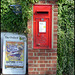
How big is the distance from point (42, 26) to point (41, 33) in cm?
17

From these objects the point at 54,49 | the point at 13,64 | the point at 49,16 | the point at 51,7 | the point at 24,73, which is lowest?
the point at 24,73

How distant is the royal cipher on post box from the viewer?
3.16m

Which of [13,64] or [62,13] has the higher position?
[62,13]

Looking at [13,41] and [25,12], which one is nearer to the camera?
[25,12]

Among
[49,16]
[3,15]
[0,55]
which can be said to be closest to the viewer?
[49,16]

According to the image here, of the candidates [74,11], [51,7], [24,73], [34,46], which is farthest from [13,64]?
[74,11]

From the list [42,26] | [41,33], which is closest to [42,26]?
[42,26]

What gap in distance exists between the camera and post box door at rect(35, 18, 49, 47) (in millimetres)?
3178

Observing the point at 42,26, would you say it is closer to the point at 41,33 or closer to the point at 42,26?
the point at 42,26

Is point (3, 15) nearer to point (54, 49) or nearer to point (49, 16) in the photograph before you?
point (49, 16)

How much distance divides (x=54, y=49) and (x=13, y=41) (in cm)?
116

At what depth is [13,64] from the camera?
3.66 meters

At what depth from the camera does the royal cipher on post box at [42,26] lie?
3.16m

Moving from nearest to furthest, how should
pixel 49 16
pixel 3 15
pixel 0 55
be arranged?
pixel 49 16
pixel 3 15
pixel 0 55
